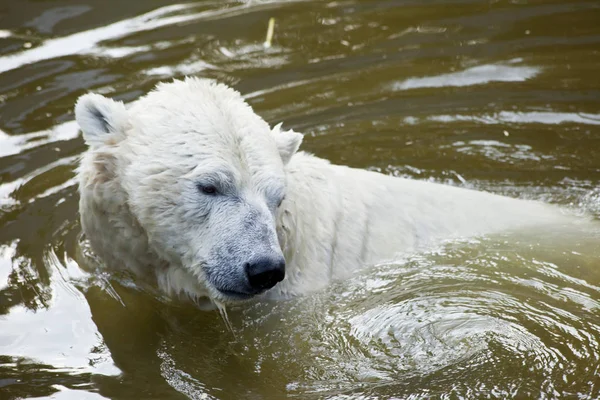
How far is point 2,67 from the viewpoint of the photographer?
287 inches

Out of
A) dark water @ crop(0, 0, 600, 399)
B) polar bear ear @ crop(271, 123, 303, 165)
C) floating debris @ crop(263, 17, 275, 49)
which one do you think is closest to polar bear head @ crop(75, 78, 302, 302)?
polar bear ear @ crop(271, 123, 303, 165)

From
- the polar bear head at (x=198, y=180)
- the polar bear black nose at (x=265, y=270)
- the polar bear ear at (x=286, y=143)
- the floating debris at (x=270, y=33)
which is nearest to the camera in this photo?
the polar bear black nose at (x=265, y=270)

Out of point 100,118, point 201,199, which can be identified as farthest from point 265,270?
point 100,118

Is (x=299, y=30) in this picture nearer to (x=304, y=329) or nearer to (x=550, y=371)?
(x=304, y=329)

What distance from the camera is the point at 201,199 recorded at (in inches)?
149

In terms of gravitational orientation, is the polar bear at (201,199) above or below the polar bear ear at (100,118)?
below

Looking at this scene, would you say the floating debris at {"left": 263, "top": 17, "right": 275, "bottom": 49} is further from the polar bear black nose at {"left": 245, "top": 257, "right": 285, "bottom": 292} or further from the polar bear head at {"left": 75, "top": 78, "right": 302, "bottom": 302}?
the polar bear black nose at {"left": 245, "top": 257, "right": 285, "bottom": 292}

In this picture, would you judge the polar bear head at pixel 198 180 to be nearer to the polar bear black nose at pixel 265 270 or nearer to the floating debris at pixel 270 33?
the polar bear black nose at pixel 265 270

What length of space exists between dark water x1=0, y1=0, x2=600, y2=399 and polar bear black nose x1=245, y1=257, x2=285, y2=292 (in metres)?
0.58

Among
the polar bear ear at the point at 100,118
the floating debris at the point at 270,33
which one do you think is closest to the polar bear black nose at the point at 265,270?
the polar bear ear at the point at 100,118

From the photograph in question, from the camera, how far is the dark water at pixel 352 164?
4.01 m

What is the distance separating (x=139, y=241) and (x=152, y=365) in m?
0.64

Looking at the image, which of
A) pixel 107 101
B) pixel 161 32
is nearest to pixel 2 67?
pixel 161 32

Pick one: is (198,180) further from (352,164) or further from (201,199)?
(352,164)
